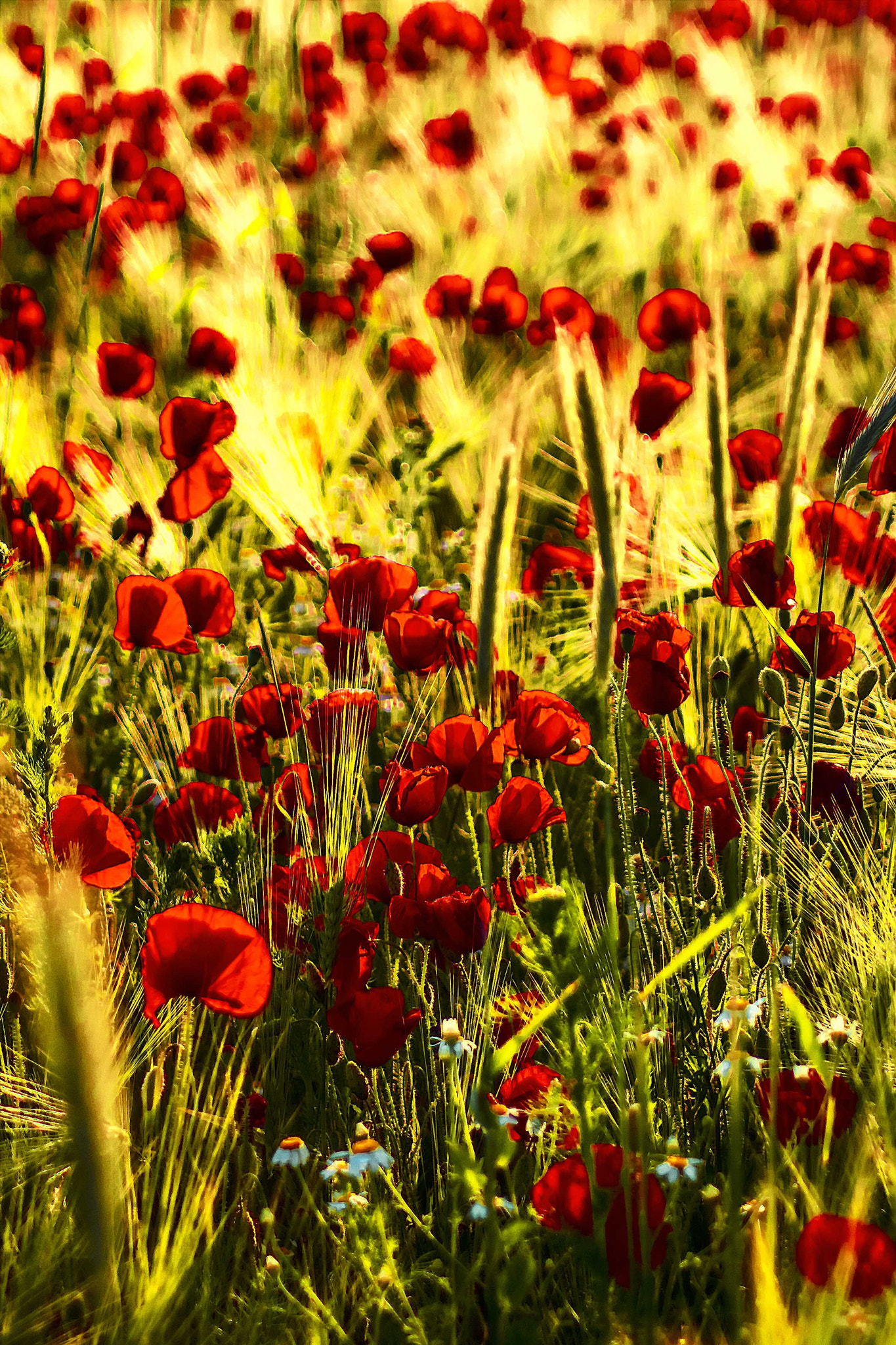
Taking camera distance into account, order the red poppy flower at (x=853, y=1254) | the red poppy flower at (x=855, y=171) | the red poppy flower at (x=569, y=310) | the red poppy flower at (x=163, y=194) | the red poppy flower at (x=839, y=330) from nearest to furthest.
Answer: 1. the red poppy flower at (x=853, y=1254)
2. the red poppy flower at (x=569, y=310)
3. the red poppy flower at (x=839, y=330)
4. the red poppy flower at (x=163, y=194)
5. the red poppy flower at (x=855, y=171)

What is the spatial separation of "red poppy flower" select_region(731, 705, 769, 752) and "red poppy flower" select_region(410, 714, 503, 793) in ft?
0.87

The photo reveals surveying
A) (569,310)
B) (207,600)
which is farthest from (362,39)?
(207,600)

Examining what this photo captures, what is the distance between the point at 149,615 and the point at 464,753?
336mm

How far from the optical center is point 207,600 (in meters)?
1.19

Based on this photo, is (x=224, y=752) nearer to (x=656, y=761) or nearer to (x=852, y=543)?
(x=656, y=761)

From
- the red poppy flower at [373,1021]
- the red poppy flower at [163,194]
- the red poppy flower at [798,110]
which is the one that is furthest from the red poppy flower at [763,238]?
the red poppy flower at [373,1021]

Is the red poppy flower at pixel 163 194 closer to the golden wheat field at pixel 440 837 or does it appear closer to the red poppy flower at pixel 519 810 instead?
the golden wheat field at pixel 440 837

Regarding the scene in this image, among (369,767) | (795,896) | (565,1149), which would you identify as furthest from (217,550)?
(565,1149)

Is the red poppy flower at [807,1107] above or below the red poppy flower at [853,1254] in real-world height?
above

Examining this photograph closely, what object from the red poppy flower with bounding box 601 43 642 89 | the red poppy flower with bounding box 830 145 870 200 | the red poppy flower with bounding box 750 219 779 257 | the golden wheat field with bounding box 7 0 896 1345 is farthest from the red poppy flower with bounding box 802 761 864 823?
the red poppy flower with bounding box 601 43 642 89

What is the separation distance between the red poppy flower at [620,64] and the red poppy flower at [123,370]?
2290 mm

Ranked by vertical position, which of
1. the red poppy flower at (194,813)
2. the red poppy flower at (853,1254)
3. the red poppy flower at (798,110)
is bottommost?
the red poppy flower at (853,1254)

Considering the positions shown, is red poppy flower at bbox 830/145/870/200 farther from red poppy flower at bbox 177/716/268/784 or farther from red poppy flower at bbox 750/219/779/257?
red poppy flower at bbox 177/716/268/784

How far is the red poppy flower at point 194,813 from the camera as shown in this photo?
106cm
